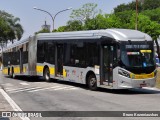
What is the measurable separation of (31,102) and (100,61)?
211 inches

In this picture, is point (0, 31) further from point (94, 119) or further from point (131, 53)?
point (94, 119)

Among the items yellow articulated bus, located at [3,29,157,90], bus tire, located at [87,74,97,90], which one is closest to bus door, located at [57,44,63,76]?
yellow articulated bus, located at [3,29,157,90]

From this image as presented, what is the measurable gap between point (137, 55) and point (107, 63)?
1442 mm

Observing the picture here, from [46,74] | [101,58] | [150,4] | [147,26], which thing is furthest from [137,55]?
[150,4]

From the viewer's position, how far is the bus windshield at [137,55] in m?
18.8

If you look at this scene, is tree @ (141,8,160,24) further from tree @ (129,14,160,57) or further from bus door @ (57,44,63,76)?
bus door @ (57,44,63,76)

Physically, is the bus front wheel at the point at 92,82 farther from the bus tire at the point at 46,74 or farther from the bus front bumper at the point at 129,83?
the bus tire at the point at 46,74

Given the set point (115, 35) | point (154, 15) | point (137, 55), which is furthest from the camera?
point (154, 15)

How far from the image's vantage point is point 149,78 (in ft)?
62.8

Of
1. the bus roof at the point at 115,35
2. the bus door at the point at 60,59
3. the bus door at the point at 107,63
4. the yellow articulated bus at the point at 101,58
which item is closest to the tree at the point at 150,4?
the yellow articulated bus at the point at 101,58

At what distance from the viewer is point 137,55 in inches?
754

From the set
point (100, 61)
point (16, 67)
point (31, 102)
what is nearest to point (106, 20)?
point (16, 67)

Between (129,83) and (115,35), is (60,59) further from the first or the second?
(129,83)

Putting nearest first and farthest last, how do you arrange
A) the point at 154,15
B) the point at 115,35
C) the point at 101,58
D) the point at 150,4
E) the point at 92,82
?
the point at 115,35, the point at 101,58, the point at 92,82, the point at 154,15, the point at 150,4
